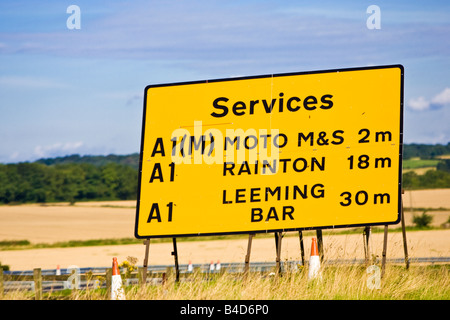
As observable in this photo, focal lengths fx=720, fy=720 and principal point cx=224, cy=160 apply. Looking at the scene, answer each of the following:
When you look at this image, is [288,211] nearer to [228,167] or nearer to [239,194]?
[239,194]

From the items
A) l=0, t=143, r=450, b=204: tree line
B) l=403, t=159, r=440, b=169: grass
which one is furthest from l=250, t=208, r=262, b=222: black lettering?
l=403, t=159, r=440, b=169: grass

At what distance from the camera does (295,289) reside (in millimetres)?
10969

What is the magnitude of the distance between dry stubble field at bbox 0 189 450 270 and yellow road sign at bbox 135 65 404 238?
1.01 m

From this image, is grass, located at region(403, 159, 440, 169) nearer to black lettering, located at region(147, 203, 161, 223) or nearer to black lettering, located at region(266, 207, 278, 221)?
black lettering, located at region(266, 207, 278, 221)

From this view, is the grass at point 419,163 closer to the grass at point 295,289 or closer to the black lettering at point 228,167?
the grass at point 295,289

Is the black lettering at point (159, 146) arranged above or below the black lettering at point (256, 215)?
above

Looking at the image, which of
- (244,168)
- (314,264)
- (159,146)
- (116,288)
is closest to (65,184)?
(159,146)

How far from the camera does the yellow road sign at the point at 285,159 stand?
12.2 metres

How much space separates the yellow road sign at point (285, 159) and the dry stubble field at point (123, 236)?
3.31 feet

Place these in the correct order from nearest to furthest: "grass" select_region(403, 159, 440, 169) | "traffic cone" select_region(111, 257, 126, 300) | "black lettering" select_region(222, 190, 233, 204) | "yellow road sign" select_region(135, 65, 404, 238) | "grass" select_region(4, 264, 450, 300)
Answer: "traffic cone" select_region(111, 257, 126, 300) < "grass" select_region(4, 264, 450, 300) < "yellow road sign" select_region(135, 65, 404, 238) < "black lettering" select_region(222, 190, 233, 204) < "grass" select_region(403, 159, 440, 169)

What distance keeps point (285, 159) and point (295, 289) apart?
235 centimetres

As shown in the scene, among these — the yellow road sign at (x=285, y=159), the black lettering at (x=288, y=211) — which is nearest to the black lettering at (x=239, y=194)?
the yellow road sign at (x=285, y=159)

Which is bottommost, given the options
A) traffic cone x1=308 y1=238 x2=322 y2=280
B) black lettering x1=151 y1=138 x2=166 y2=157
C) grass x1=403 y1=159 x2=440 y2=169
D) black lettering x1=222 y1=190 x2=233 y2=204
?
traffic cone x1=308 y1=238 x2=322 y2=280

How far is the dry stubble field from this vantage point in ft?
92.5
